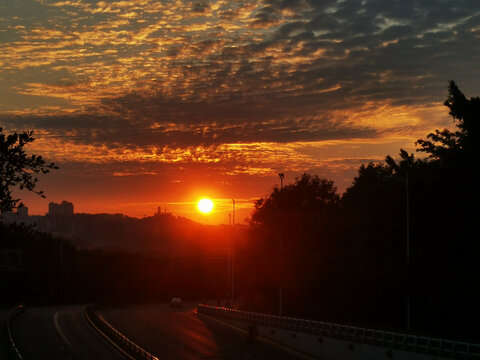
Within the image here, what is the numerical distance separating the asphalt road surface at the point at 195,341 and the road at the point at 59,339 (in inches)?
107

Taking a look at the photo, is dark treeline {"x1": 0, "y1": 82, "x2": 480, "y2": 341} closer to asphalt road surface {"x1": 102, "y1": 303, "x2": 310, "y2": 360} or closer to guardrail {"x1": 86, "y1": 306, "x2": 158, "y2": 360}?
guardrail {"x1": 86, "y1": 306, "x2": 158, "y2": 360}

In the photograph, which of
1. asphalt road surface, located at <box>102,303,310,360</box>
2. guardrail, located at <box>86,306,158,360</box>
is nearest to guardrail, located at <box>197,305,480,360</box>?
asphalt road surface, located at <box>102,303,310,360</box>

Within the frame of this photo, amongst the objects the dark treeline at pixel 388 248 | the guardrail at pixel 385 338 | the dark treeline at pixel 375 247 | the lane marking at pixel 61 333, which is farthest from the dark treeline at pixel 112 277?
the guardrail at pixel 385 338

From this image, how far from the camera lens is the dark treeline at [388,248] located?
51.3 meters

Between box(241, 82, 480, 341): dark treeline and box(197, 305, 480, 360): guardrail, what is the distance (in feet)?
24.1

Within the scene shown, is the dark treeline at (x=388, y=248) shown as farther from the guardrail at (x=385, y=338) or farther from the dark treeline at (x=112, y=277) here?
the dark treeline at (x=112, y=277)

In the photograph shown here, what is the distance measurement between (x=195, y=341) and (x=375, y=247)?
83.3 feet

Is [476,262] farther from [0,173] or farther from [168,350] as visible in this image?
[0,173]

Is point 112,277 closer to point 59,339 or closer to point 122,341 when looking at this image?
point 59,339

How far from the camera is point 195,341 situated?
4819 cm

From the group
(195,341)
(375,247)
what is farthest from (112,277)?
(195,341)

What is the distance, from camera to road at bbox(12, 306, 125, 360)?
1631 inches

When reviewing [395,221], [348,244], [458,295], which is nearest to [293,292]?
[348,244]

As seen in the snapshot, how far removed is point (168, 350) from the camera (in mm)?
42031
